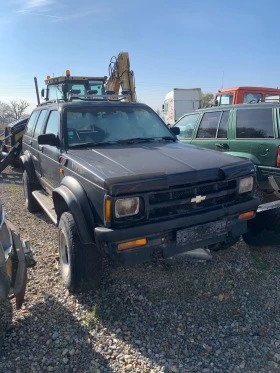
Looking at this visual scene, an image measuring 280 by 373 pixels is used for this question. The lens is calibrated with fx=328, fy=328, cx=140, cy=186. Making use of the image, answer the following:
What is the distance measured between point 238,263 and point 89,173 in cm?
217

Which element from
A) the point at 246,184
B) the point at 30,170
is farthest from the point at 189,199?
the point at 30,170

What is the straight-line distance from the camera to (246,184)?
11.5 ft

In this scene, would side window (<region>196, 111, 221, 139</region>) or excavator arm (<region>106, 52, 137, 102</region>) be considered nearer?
side window (<region>196, 111, 221, 139</region>)

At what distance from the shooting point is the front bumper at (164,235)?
279cm

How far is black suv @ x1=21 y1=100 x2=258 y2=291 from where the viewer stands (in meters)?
2.84

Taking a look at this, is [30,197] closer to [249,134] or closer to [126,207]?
[126,207]

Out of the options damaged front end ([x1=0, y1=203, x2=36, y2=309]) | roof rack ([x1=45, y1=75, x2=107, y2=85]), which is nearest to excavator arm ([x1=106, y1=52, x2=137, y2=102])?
roof rack ([x1=45, y1=75, x2=107, y2=85])

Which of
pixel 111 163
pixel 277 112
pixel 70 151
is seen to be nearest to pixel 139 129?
pixel 70 151

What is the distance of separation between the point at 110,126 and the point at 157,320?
2414 mm

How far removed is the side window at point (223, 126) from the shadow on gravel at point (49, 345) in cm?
391

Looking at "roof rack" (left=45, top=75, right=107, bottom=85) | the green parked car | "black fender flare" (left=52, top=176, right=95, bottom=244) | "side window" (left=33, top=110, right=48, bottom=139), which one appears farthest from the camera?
"roof rack" (left=45, top=75, right=107, bottom=85)

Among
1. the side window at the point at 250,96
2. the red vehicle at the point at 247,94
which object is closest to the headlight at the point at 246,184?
the red vehicle at the point at 247,94

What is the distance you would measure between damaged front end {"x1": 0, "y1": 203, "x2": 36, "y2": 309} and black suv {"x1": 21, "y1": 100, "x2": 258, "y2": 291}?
48 cm

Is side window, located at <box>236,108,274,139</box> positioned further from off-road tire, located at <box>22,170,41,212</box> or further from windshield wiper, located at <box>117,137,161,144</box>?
off-road tire, located at <box>22,170,41,212</box>
